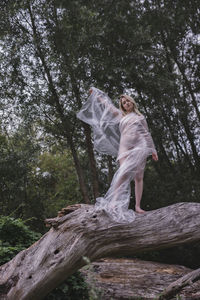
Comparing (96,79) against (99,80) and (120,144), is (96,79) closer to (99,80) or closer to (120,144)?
(99,80)

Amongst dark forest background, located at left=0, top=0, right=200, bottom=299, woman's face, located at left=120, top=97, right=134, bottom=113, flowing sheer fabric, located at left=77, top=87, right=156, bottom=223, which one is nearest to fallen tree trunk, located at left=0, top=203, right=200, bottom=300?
flowing sheer fabric, located at left=77, top=87, right=156, bottom=223

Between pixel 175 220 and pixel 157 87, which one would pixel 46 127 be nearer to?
pixel 157 87

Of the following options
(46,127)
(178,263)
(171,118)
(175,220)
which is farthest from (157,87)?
(175,220)

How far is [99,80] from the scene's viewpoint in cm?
933

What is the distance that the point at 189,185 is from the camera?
9.29 meters

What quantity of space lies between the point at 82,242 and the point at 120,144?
149cm

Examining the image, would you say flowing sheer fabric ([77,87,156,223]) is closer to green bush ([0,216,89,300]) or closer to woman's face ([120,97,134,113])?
woman's face ([120,97,134,113])

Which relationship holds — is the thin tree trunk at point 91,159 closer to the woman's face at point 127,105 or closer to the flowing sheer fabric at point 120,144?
the flowing sheer fabric at point 120,144

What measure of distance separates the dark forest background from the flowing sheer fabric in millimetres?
3068

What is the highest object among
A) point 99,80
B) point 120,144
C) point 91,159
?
point 99,80

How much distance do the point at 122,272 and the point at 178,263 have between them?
2007mm

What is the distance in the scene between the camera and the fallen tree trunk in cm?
416

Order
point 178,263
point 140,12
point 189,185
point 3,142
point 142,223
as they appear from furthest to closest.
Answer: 1. point 3,142
2. point 140,12
3. point 189,185
4. point 178,263
5. point 142,223

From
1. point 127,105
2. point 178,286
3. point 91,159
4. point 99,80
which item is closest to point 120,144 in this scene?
point 127,105
